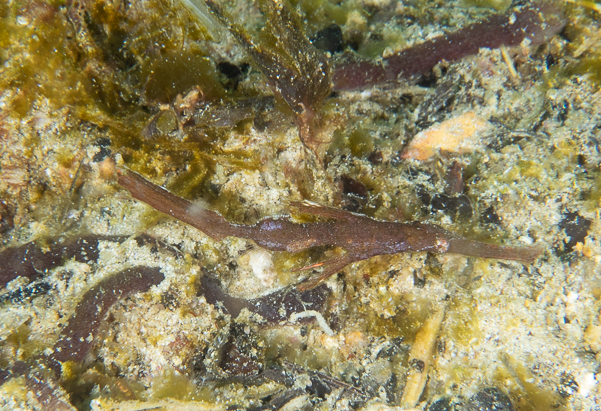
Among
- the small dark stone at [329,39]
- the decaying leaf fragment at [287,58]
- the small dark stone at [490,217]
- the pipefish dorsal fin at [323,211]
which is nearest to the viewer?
the decaying leaf fragment at [287,58]

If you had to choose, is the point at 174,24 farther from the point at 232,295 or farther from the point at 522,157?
the point at 522,157

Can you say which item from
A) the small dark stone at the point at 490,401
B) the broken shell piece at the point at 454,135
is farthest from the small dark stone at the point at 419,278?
the broken shell piece at the point at 454,135

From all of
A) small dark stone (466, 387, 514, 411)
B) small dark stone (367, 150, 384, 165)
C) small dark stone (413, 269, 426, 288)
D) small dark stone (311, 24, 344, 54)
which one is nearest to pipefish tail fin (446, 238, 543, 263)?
small dark stone (413, 269, 426, 288)

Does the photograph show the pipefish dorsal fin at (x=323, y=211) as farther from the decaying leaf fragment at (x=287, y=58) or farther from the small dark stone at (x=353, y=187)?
the decaying leaf fragment at (x=287, y=58)

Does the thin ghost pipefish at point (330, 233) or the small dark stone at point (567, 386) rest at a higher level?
the thin ghost pipefish at point (330, 233)

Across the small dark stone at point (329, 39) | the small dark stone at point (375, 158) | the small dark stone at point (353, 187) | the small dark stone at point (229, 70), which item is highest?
the small dark stone at point (329, 39)

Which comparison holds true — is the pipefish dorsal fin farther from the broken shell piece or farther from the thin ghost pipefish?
the broken shell piece
